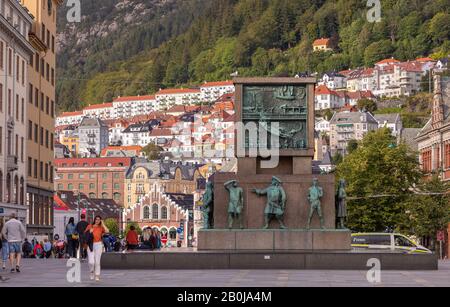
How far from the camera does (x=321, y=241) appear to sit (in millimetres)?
44188

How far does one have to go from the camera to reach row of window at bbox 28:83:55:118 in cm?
9850

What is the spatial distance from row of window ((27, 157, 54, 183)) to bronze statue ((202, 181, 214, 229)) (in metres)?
54.0

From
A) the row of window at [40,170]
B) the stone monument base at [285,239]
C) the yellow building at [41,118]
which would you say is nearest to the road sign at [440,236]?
the yellow building at [41,118]

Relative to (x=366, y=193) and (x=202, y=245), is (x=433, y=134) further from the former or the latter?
(x=202, y=245)

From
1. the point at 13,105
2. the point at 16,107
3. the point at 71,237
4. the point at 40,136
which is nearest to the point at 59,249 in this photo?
the point at 13,105

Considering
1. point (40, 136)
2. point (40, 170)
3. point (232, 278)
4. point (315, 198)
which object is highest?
point (40, 136)

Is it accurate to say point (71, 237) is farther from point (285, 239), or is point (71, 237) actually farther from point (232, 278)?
point (232, 278)

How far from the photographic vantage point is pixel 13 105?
3497 inches

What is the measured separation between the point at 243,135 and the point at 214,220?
317 cm

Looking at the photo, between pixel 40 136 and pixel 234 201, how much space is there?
2423 inches

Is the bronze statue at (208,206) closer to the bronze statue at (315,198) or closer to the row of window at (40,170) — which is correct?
the bronze statue at (315,198)

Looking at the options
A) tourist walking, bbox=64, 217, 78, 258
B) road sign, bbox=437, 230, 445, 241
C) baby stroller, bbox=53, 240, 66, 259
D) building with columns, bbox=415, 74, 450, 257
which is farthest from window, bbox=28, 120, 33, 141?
tourist walking, bbox=64, 217, 78, 258

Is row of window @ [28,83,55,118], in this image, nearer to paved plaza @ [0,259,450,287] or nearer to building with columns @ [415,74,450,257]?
building with columns @ [415,74,450,257]

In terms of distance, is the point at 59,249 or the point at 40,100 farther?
the point at 40,100
